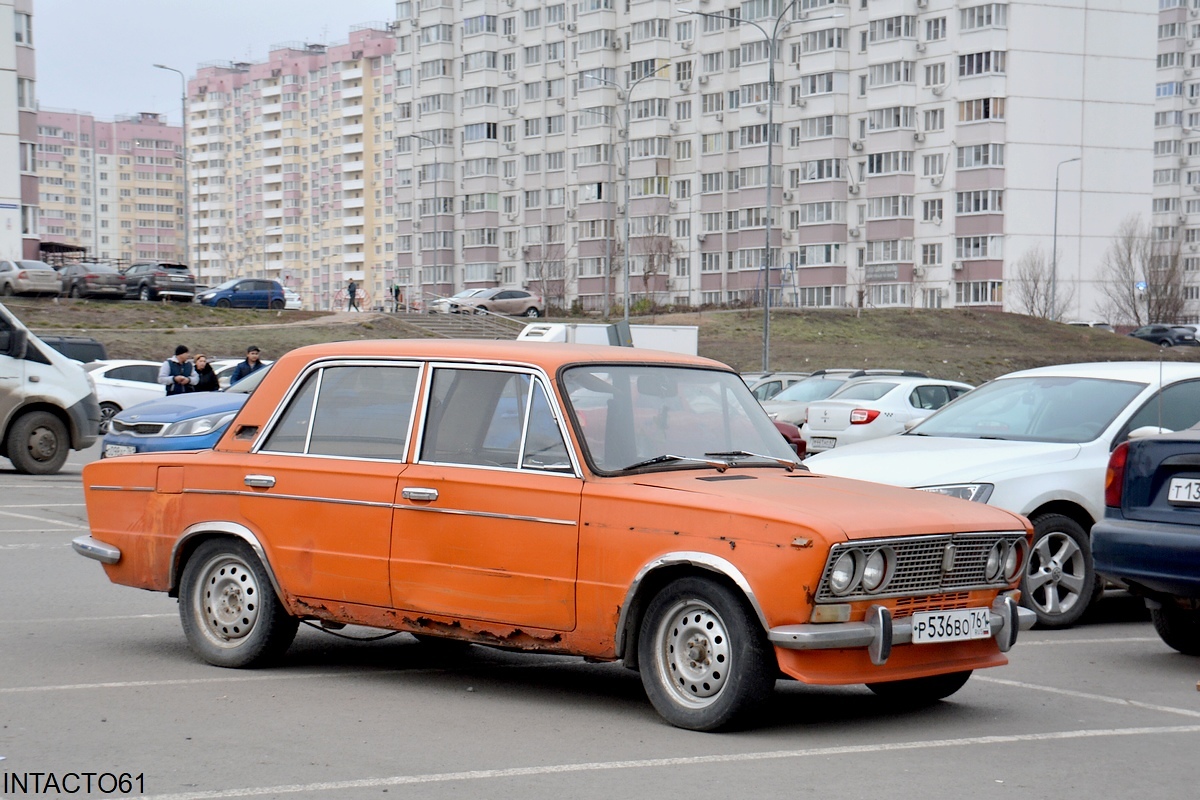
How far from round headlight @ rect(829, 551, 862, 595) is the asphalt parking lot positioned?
66cm

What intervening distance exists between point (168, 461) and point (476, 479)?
198 centimetres

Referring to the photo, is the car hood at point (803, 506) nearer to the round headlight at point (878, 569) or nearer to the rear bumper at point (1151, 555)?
the round headlight at point (878, 569)

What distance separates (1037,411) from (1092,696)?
3432mm

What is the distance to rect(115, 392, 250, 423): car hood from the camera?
53.9 ft

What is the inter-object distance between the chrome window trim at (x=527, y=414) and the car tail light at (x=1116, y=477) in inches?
135

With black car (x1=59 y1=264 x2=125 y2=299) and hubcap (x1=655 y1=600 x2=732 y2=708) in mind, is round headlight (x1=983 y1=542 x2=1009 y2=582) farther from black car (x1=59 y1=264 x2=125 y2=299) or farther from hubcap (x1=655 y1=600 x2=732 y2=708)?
black car (x1=59 y1=264 x2=125 y2=299)

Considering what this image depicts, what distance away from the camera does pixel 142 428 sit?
16.4 m

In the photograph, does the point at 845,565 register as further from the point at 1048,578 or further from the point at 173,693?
the point at 1048,578

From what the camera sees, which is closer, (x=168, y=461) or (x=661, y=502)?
(x=661, y=502)

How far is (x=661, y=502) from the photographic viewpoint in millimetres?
6402

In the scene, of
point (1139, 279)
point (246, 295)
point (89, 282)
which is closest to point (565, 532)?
point (89, 282)

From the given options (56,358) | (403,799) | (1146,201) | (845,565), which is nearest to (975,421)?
(845,565)

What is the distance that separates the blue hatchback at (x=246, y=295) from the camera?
225 ft

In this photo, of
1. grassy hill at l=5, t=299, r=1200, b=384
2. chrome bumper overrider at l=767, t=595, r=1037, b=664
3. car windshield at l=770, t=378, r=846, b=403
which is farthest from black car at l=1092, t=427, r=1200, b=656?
grassy hill at l=5, t=299, r=1200, b=384
